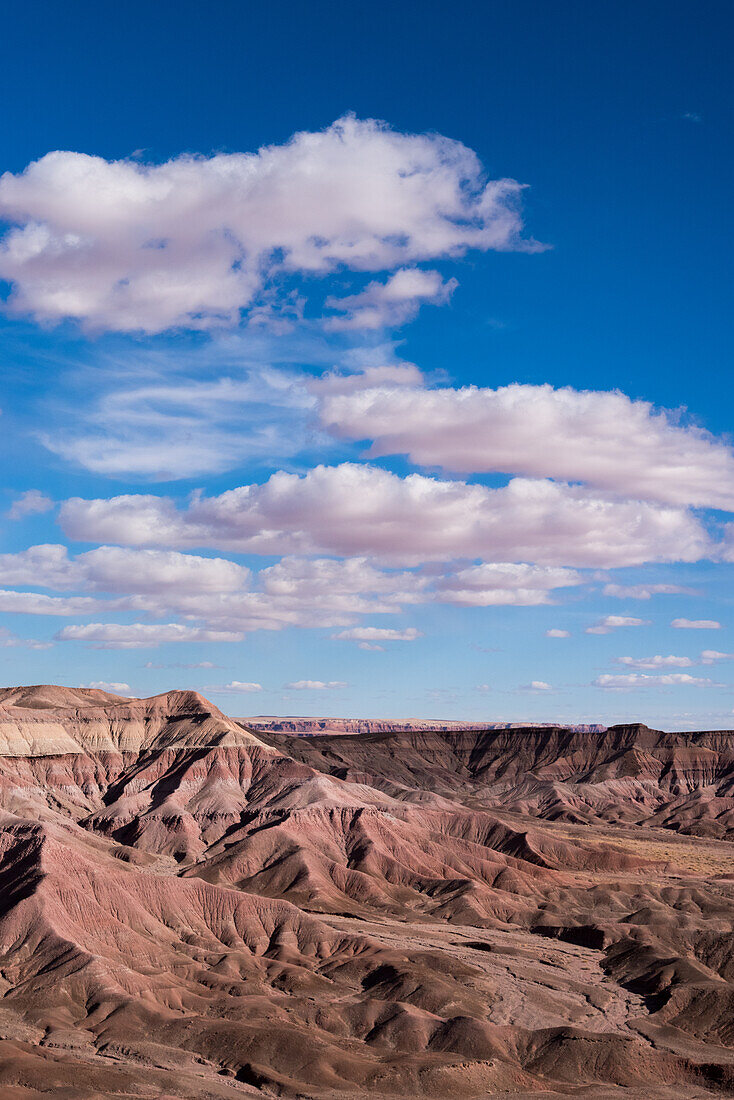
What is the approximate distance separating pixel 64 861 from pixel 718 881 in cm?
11085

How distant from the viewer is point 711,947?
128 metres

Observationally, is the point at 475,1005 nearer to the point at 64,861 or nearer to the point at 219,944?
the point at 219,944

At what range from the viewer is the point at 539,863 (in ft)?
623

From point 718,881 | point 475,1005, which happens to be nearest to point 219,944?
point 475,1005

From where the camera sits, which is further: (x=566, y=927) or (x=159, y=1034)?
(x=566, y=927)

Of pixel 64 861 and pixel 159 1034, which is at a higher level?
pixel 64 861

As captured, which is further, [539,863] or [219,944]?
[539,863]

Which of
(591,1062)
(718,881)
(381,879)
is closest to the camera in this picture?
(591,1062)

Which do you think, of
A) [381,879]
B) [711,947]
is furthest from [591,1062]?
[381,879]

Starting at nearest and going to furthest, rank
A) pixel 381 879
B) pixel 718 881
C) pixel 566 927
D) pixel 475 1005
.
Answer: pixel 475 1005 < pixel 566 927 < pixel 381 879 < pixel 718 881

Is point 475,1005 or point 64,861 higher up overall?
point 64,861

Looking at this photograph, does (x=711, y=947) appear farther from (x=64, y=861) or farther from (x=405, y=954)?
(x=64, y=861)

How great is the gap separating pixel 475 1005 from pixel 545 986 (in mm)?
14319

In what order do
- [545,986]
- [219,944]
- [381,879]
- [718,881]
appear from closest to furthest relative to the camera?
[545,986] < [219,944] < [381,879] < [718,881]
